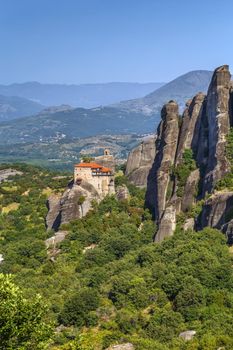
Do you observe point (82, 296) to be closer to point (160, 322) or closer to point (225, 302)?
point (160, 322)

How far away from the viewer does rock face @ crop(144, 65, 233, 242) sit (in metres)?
59.1

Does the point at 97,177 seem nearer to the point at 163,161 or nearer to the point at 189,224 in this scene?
the point at 163,161

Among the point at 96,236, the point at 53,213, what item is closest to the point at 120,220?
the point at 96,236

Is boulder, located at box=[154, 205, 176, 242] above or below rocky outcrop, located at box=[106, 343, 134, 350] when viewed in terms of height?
above

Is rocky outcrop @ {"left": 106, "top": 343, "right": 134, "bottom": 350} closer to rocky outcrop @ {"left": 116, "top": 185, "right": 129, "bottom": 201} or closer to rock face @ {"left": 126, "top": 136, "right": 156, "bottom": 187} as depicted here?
rocky outcrop @ {"left": 116, "top": 185, "right": 129, "bottom": 201}

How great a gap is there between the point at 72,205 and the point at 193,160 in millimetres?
15699

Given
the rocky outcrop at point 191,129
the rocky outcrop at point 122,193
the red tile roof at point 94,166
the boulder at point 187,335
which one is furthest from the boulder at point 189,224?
the boulder at point 187,335

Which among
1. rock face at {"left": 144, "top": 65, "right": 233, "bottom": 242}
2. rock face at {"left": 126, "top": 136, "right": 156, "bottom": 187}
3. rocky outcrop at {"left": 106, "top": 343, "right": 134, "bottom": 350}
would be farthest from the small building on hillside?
rocky outcrop at {"left": 106, "top": 343, "right": 134, "bottom": 350}

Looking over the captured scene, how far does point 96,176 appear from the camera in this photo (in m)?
72.8

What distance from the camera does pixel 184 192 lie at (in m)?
63.7

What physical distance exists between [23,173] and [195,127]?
45241mm

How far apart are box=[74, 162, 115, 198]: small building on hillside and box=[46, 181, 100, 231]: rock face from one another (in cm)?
99

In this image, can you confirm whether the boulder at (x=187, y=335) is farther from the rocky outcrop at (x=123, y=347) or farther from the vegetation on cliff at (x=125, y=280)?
the rocky outcrop at (x=123, y=347)

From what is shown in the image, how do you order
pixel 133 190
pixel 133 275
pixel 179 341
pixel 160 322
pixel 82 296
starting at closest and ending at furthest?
pixel 179 341, pixel 160 322, pixel 82 296, pixel 133 275, pixel 133 190
